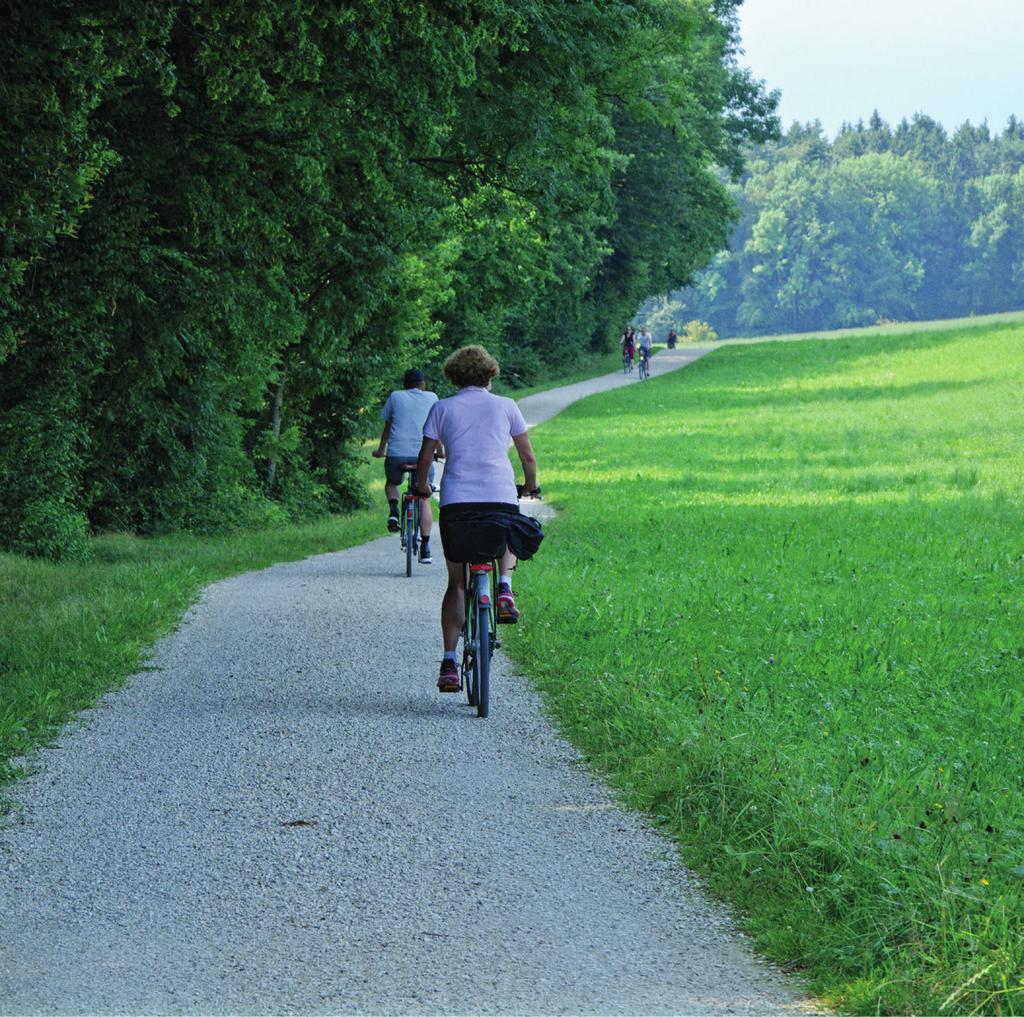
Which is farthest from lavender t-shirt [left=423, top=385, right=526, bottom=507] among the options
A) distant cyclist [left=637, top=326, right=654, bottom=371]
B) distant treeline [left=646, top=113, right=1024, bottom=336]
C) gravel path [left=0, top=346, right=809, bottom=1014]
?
distant treeline [left=646, top=113, right=1024, bottom=336]

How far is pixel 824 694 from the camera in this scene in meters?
8.84

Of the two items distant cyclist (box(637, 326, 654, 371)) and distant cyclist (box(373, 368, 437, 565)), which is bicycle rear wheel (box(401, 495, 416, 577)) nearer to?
distant cyclist (box(373, 368, 437, 565))

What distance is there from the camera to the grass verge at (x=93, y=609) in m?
8.66

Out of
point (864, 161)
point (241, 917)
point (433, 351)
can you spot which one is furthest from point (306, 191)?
point (864, 161)

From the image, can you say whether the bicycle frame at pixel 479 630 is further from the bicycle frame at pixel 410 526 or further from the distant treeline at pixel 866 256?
the distant treeline at pixel 866 256

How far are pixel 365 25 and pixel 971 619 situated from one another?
6.31 metres

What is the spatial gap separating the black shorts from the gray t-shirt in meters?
5.98

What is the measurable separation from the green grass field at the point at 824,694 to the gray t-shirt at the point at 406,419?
1.64 meters

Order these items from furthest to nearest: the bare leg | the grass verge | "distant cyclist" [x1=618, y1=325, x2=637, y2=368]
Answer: "distant cyclist" [x1=618, y1=325, x2=637, y2=368], the bare leg, the grass verge

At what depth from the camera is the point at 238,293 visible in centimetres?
1512

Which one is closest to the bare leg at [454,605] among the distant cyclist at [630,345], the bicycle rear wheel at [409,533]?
the bicycle rear wheel at [409,533]

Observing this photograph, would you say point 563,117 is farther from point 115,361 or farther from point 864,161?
point 864,161

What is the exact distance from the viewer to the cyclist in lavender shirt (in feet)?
27.8

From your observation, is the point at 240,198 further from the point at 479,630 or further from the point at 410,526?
the point at 479,630
